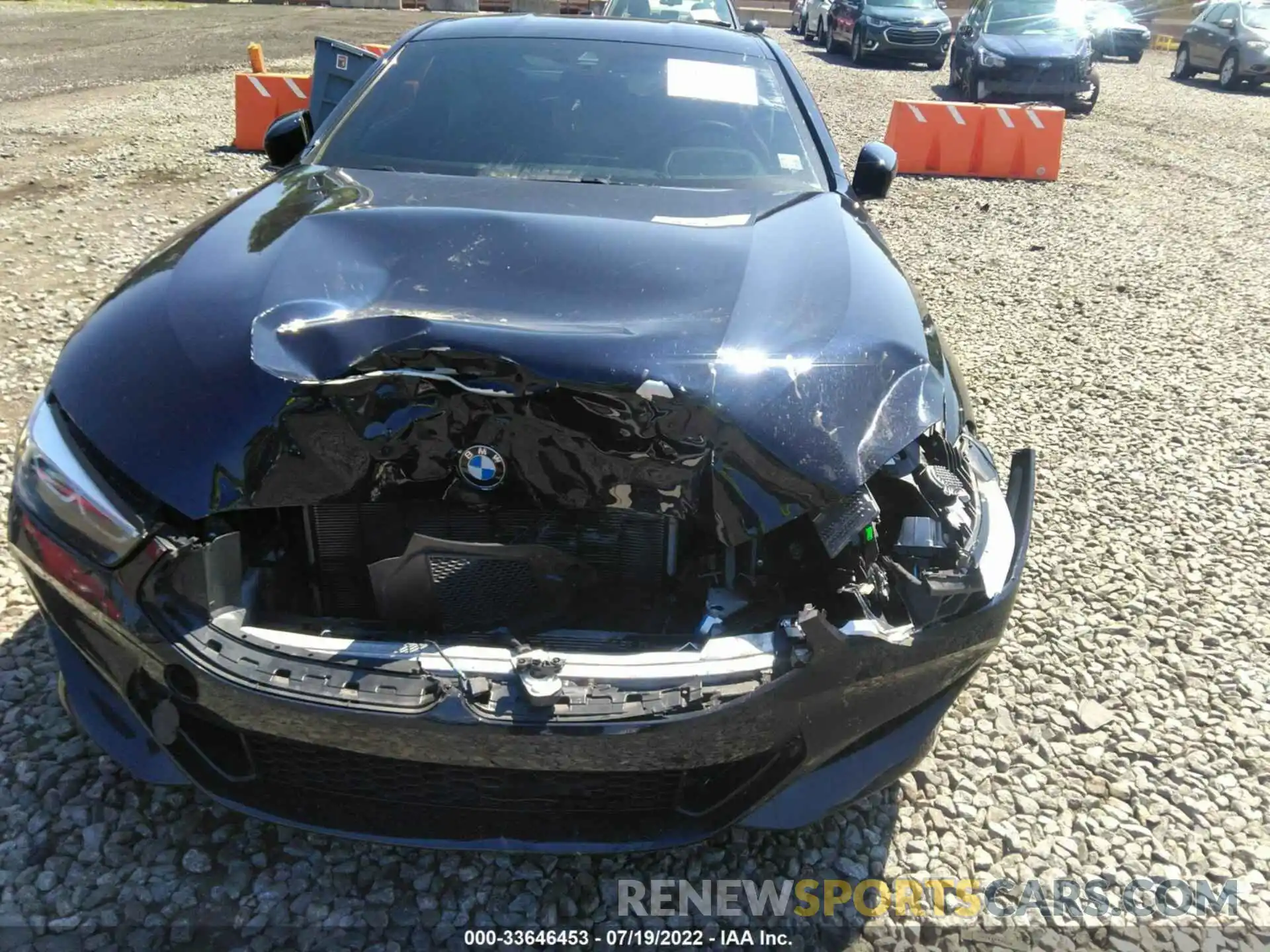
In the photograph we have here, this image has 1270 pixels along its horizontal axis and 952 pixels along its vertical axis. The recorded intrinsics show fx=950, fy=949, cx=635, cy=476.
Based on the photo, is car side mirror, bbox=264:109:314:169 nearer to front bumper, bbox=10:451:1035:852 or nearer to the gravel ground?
the gravel ground

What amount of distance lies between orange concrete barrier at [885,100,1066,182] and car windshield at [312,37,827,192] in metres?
6.19

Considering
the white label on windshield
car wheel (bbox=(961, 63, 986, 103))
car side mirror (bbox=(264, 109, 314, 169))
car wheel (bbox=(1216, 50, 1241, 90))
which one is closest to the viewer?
the white label on windshield

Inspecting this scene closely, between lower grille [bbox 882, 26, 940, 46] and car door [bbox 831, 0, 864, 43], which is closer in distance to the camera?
lower grille [bbox 882, 26, 940, 46]

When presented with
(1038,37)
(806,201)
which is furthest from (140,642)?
(1038,37)

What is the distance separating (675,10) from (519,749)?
1328 cm

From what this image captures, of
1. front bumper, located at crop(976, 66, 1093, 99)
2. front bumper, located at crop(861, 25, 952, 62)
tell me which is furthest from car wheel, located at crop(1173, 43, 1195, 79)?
front bumper, located at crop(976, 66, 1093, 99)

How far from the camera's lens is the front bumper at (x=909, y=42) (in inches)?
664

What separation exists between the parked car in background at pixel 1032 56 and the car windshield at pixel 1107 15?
27.4 ft

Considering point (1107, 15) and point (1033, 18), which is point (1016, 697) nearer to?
point (1033, 18)

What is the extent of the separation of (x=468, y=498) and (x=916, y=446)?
960 millimetres

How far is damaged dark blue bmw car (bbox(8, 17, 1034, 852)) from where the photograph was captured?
170 cm

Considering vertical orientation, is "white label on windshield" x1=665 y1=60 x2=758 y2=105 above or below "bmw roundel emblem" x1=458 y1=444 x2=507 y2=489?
above

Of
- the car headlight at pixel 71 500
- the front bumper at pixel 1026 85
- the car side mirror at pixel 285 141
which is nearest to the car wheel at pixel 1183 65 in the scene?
the front bumper at pixel 1026 85

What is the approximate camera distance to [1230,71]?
54.0 ft
